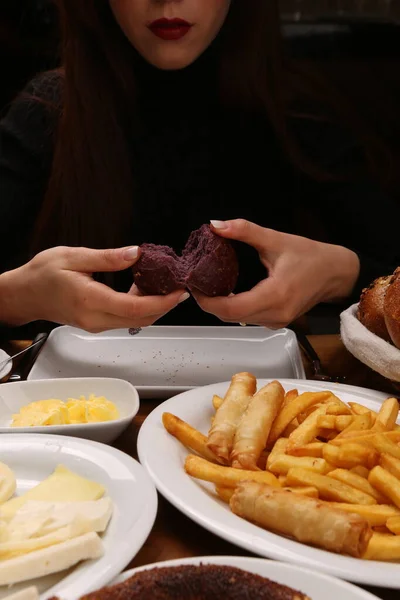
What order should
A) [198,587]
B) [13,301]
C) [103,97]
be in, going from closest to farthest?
[198,587], [13,301], [103,97]

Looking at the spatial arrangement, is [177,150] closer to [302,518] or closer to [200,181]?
[200,181]

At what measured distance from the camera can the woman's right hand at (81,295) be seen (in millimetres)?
1511

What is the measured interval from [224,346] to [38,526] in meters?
1.01

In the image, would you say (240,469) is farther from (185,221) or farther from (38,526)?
(185,221)

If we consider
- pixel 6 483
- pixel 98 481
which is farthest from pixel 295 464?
pixel 6 483

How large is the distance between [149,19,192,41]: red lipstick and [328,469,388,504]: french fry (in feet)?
5.28

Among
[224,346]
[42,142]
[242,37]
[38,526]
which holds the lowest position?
[224,346]

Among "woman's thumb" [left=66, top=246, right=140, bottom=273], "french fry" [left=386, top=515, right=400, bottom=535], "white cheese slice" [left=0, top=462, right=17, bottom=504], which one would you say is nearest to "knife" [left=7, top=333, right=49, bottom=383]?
"woman's thumb" [left=66, top=246, right=140, bottom=273]

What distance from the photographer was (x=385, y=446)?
108 cm

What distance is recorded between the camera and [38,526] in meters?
0.90

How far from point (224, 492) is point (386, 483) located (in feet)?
0.82

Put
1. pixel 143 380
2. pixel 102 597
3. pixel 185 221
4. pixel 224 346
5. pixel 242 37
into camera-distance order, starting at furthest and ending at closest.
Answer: pixel 185 221 → pixel 242 37 → pixel 224 346 → pixel 143 380 → pixel 102 597

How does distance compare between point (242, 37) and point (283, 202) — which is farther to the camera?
point (283, 202)

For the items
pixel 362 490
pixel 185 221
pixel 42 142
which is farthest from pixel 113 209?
pixel 362 490
